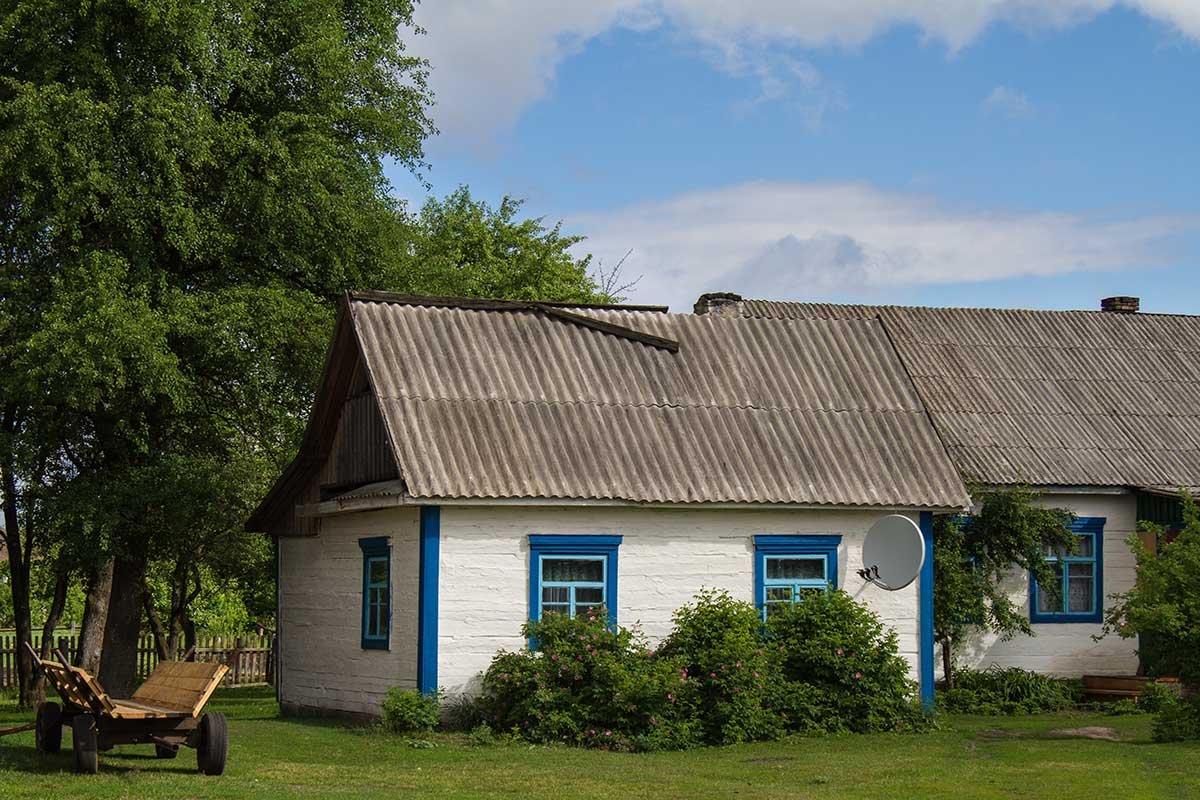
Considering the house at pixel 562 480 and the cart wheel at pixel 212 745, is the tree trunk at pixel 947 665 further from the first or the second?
the cart wheel at pixel 212 745

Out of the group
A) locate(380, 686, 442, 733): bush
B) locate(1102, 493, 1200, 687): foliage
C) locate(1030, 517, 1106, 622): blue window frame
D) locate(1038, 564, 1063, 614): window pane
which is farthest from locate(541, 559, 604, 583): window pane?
locate(1038, 564, 1063, 614): window pane

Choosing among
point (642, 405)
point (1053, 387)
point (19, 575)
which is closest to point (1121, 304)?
point (1053, 387)

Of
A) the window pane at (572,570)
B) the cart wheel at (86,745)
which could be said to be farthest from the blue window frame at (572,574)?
the cart wheel at (86,745)

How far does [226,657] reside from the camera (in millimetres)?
33625

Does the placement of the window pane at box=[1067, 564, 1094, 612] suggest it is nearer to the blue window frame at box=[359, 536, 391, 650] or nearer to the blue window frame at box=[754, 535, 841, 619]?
the blue window frame at box=[754, 535, 841, 619]

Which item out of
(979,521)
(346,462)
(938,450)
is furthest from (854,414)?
(346,462)

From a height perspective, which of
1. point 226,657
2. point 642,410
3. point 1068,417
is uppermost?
point 1068,417

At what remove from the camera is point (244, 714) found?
2345cm

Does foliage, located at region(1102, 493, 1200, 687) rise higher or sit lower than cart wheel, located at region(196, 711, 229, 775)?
higher

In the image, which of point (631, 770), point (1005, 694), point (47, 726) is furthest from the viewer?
point (1005, 694)

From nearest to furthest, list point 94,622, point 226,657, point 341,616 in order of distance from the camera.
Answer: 1. point 341,616
2. point 94,622
3. point 226,657

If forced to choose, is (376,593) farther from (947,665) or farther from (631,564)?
(947,665)

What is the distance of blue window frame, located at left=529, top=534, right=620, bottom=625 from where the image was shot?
64.1 feet

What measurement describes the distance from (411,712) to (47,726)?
4395mm
